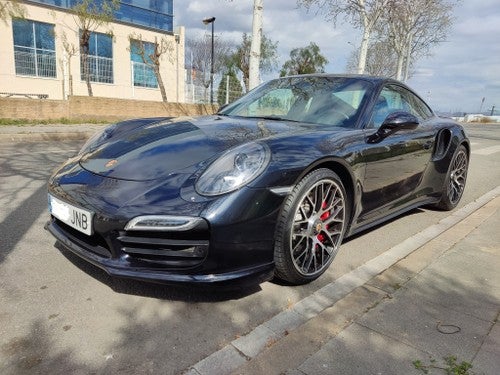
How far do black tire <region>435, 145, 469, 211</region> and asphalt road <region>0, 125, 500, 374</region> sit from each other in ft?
5.15

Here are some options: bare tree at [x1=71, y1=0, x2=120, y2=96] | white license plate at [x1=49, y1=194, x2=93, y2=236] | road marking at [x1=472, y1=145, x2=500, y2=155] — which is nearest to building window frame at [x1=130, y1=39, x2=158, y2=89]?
bare tree at [x1=71, y1=0, x2=120, y2=96]

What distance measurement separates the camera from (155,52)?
23.3 m

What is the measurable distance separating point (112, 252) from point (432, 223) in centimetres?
330

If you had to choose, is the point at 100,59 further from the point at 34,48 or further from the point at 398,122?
the point at 398,122

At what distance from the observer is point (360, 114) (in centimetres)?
318

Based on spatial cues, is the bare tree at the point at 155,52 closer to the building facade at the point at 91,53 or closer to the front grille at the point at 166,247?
the building facade at the point at 91,53

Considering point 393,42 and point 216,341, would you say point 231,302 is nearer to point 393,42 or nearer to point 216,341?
point 216,341

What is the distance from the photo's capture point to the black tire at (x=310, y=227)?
2395mm

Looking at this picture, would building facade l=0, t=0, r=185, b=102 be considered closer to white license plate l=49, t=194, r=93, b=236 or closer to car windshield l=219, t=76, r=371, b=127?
car windshield l=219, t=76, r=371, b=127

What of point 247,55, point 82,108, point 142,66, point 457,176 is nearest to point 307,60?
point 247,55

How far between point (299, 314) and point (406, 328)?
1.87ft

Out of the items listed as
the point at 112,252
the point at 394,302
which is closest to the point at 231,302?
the point at 112,252

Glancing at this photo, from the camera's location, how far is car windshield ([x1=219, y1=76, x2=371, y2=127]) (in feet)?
10.6

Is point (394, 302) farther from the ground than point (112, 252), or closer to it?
closer to it
